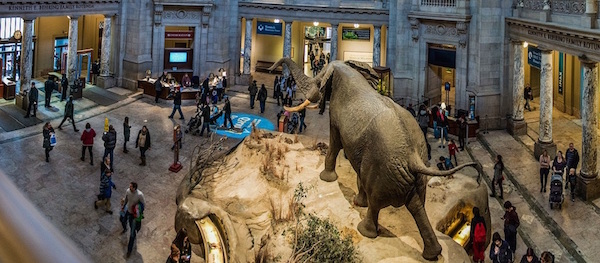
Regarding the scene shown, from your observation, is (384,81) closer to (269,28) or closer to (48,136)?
(269,28)

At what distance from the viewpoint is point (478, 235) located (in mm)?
12531

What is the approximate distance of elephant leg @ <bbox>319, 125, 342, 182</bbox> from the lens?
1395 centimetres

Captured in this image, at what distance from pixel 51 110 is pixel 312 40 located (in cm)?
2244

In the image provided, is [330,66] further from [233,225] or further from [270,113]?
[270,113]

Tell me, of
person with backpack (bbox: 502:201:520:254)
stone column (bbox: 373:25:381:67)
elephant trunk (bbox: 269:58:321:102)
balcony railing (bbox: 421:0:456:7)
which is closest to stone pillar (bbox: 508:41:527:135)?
balcony railing (bbox: 421:0:456:7)

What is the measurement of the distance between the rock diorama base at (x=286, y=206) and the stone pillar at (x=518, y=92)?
42.1 ft

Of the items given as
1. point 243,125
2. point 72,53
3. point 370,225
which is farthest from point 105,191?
point 72,53

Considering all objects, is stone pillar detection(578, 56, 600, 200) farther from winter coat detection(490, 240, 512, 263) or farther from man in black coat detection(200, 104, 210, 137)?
man in black coat detection(200, 104, 210, 137)

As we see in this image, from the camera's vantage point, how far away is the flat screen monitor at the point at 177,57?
Result: 33.1m

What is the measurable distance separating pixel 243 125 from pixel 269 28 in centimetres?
1265

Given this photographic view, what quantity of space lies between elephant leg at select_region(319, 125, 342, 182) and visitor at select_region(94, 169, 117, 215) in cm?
658

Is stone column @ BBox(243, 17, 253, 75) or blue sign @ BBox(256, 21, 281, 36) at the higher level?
blue sign @ BBox(256, 21, 281, 36)

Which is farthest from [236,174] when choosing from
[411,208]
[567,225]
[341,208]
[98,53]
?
[98,53]

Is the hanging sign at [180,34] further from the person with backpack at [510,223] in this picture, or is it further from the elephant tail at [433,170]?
the elephant tail at [433,170]
